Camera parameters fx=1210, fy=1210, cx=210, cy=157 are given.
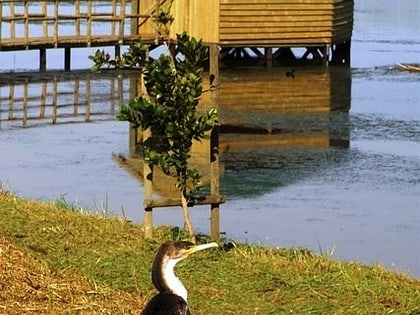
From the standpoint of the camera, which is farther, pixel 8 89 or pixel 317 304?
pixel 8 89

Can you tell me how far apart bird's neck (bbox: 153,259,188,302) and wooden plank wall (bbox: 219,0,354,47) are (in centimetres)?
2585

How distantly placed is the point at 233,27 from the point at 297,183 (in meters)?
16.4

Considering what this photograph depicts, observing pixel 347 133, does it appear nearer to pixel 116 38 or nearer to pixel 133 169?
pixel 133 169

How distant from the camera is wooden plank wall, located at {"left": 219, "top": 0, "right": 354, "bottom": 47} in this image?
31.9m

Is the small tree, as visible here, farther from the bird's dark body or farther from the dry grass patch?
the bird's dark body

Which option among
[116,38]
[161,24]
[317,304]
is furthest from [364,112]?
[317,304]

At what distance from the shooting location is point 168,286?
5.96 metres

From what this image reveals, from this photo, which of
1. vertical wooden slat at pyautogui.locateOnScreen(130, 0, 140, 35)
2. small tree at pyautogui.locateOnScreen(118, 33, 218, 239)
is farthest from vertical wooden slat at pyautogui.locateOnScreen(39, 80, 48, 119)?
small tree at pyautogui.locateOnScreen(118, 33, 218, 239)

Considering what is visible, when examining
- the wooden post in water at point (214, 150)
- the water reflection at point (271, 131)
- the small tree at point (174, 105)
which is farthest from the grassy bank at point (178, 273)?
the water reflection at point (271, 131)

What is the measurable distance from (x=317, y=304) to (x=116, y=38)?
2306cm

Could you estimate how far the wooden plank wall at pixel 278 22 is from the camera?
31891mm

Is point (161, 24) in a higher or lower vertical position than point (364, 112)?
higher

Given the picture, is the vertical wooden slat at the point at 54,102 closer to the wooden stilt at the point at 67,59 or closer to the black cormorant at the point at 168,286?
the wooden stilt at the point at 67,59

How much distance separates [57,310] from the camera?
7.73 metres
